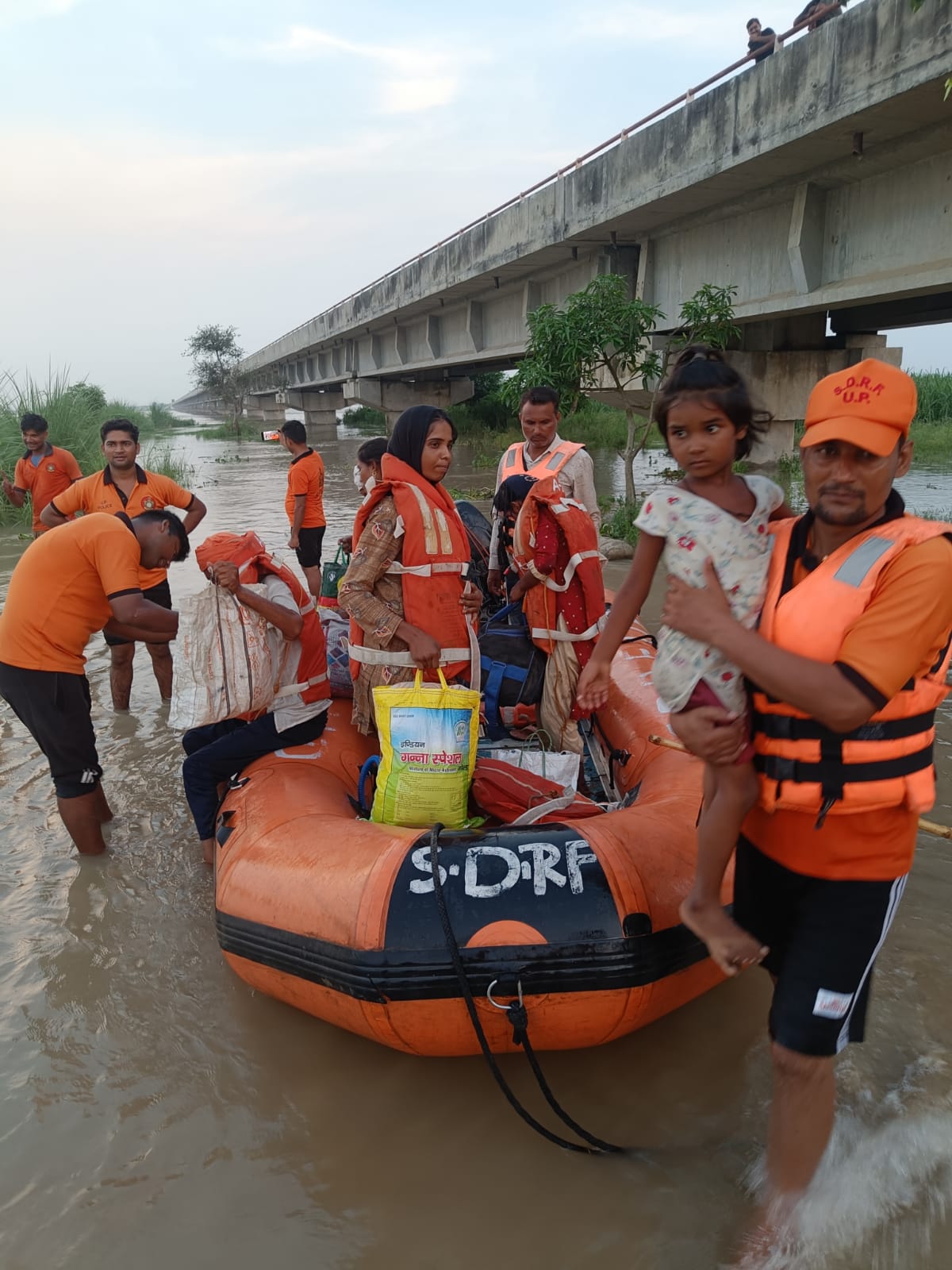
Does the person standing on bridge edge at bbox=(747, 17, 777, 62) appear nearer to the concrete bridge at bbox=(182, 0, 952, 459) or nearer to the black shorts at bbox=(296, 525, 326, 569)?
the concrete bridge at bbox=(182, 0, 952, 459)

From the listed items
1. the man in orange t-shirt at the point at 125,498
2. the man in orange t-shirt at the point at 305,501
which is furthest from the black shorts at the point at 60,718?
the man in orange t-shirt at the point at 305,501

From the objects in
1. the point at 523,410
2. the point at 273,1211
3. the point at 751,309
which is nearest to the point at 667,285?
the point at 751,309

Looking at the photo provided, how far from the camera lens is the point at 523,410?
4.60 metres

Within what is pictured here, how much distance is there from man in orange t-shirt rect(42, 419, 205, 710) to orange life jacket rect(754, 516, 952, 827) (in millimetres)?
4210

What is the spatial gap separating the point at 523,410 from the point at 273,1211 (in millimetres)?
3759

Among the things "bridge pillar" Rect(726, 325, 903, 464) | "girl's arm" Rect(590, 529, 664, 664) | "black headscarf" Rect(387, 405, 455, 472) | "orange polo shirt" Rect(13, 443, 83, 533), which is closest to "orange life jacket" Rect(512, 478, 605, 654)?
"black headscarf" Rect(387, 405, 455, 472)

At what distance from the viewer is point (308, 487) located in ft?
23.5

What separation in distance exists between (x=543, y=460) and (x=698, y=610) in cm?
297

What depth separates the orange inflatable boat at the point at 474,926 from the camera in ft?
7.18

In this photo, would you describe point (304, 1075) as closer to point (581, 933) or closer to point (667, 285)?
point (581, 933)

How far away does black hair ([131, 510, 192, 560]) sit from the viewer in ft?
11.6

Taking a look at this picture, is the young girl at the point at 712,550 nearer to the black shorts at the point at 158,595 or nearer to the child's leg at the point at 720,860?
the child's leg at the point at 720,860

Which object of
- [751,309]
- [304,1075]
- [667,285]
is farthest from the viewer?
[667,285]

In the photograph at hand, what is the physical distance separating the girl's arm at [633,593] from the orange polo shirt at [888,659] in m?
0.38
